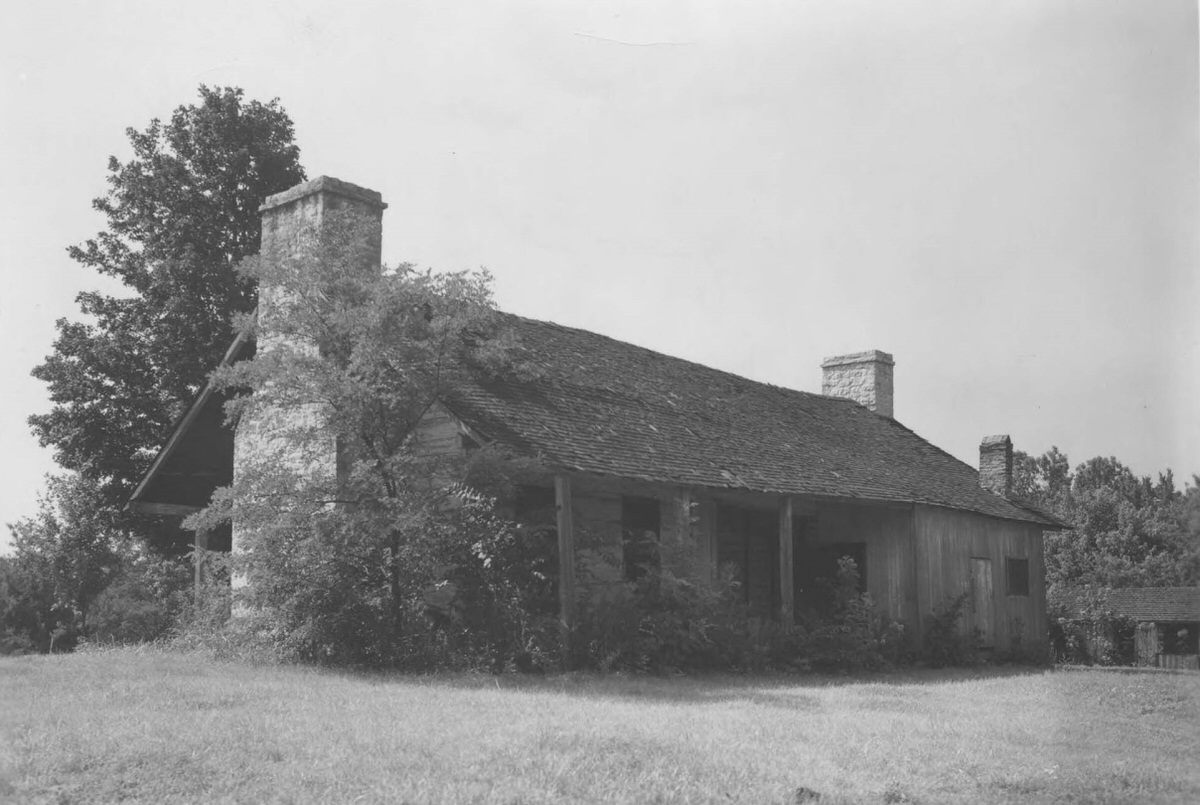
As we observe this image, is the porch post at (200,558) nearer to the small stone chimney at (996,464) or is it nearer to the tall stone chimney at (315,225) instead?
the tall stone chimney at (315,225)

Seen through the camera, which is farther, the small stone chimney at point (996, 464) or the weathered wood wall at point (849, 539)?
the small stone chimney at point (996, 464)

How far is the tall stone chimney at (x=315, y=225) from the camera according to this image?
15.6 meters

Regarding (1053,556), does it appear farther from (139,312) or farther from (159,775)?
(159,775)

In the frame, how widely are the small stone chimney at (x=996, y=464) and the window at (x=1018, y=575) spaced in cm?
220

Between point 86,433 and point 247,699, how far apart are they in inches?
724

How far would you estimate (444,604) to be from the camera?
16.0 metres

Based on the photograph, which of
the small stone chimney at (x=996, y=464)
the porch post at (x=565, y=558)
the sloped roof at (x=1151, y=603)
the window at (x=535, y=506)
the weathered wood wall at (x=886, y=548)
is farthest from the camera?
the sloped roof at (x=1151, y=603)

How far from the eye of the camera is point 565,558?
15023mm

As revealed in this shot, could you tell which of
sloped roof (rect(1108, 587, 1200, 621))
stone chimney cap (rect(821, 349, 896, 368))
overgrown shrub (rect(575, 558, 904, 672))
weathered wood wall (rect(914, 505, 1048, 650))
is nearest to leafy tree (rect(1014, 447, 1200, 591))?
sloped roof (rect(1108, 587, 1200, 621))

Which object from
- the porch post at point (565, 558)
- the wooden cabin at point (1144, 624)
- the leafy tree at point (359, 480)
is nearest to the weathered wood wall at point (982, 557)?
the porch post at point (565, 558)

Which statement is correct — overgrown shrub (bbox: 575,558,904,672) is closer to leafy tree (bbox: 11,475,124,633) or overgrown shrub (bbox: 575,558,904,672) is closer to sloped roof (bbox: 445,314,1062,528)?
sloped roof (bbox: 445,314,1062,528)

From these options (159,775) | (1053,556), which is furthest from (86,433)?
(1053,556)

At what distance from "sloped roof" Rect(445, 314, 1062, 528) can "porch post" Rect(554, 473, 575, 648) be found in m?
→ 0.34

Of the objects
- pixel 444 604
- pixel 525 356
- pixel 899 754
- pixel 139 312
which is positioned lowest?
pixel 899 754
